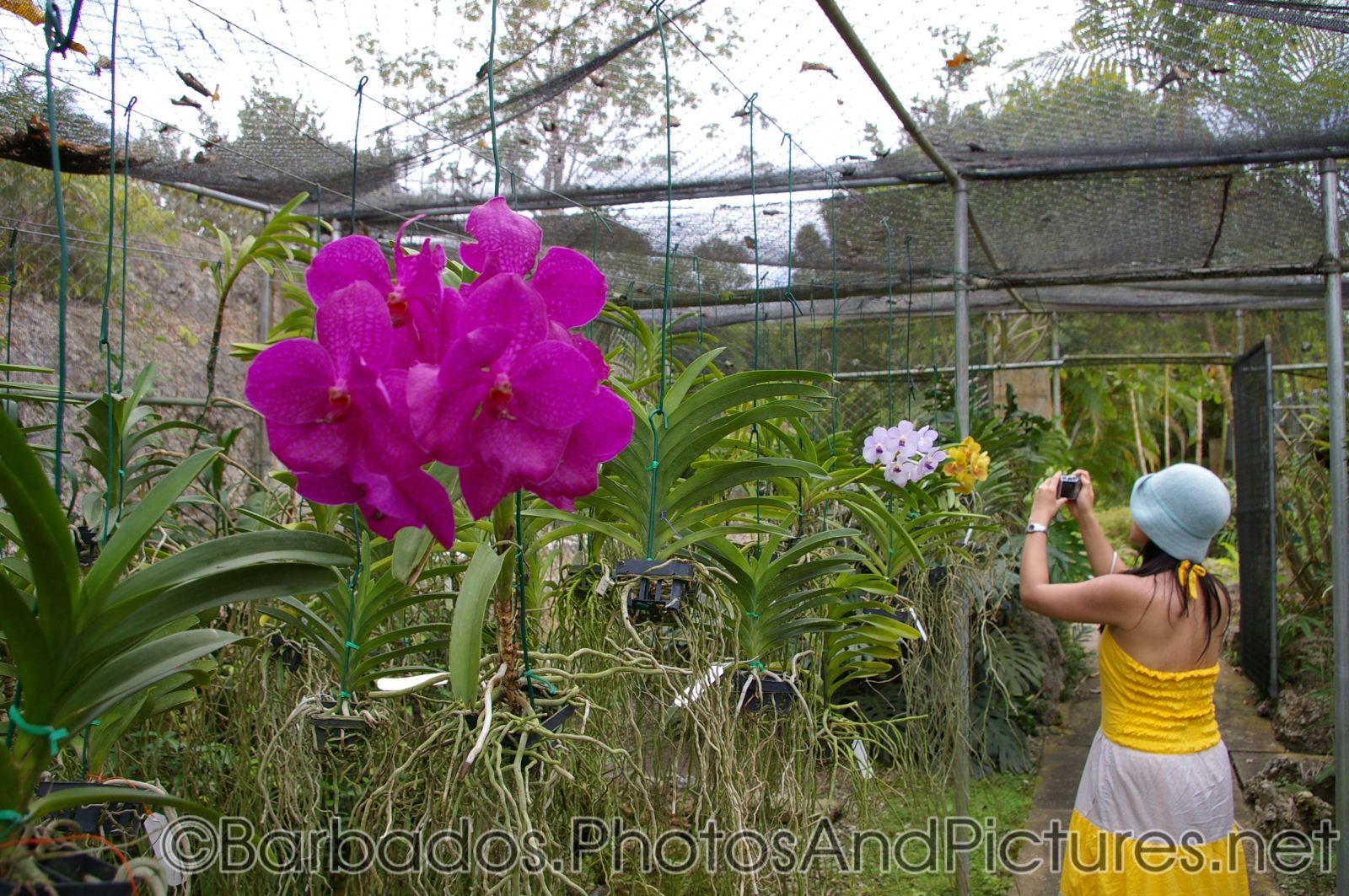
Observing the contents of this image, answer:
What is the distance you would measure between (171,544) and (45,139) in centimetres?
100

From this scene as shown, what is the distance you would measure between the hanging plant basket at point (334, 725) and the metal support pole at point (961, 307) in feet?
7.00

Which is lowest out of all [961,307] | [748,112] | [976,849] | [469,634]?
[976,849]

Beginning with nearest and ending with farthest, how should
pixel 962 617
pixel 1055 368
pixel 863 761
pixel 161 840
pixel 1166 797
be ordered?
pixel 161 840
pixel 863 761
pixel 1166 797
pixel 962 617
pixel 1055 368

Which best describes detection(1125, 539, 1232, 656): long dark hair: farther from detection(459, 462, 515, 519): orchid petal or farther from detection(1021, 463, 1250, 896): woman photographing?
detection(459, 462, 515, 519): orchid petal

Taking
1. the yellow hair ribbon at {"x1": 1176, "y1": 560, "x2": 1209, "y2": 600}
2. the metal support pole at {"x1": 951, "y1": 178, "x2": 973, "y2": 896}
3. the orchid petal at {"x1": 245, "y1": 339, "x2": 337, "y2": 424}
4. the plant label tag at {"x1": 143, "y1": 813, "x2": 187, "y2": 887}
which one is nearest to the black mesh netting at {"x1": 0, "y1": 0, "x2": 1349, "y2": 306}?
the metal support pole at {"x1": 951, "y1": 178, "x2": 973, "y2": 896}

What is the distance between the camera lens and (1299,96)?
8.05 feet

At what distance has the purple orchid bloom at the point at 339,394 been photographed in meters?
0.59

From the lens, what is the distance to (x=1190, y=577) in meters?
2.00

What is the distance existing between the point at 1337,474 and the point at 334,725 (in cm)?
279

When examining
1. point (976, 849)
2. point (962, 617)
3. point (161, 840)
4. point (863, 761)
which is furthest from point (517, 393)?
point (976, 849)

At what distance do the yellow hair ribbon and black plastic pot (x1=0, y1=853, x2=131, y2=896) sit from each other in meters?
1.99

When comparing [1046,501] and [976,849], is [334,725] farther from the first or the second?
[976,849]

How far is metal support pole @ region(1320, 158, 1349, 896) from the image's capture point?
264cm

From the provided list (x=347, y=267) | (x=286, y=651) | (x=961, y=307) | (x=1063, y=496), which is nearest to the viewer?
(x=347, y=267)
